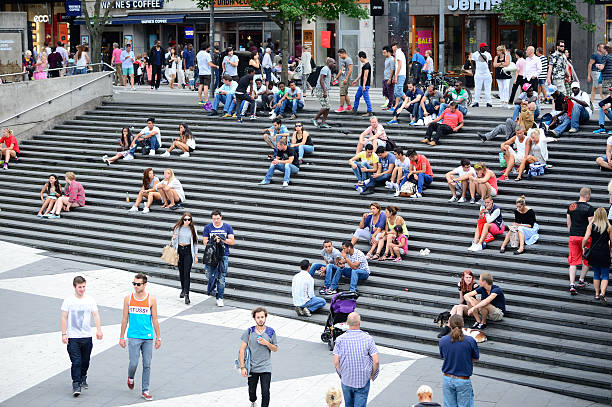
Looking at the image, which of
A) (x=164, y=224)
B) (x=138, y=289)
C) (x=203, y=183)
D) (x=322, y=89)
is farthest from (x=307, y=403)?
(x=322, y=89)

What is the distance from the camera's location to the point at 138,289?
12.2 meters

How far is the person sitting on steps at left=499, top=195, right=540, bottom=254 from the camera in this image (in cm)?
1697

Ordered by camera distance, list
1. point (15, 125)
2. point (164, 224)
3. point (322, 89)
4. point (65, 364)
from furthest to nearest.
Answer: point (15, 125) → point (322, 89) → point (164, 224) → point (65, 364)

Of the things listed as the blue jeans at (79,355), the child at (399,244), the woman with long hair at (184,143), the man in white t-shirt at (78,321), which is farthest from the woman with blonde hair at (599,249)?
the woman with long hair at (184,143)

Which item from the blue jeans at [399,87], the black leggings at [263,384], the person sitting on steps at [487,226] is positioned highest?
the blue jeans at [399,87]

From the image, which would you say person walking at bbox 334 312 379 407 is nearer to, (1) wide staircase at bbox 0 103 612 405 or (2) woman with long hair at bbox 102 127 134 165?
(1) wide staircase at bbox 0 103 612 405

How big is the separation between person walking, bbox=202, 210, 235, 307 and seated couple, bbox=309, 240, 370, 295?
62.3 inches

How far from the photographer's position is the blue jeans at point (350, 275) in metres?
16.5

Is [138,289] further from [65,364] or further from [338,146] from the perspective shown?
[338,146]

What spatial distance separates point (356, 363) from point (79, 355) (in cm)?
402

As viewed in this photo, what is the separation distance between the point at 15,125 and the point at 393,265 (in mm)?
14449

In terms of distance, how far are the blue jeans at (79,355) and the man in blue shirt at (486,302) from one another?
600cm

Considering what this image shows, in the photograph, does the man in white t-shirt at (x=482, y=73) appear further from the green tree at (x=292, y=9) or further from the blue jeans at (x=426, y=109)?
the green tree at (x=292, y=9)

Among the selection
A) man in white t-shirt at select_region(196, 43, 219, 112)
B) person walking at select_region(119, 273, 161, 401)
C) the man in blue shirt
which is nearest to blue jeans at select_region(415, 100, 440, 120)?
man in white t-shirt at select_region(196, 43, 219, 112)
